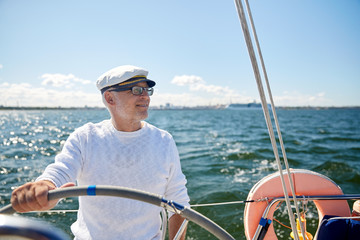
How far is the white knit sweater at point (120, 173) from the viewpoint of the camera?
1222mm

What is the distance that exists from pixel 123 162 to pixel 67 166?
297 millimetres

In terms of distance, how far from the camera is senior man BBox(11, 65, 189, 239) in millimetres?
1225

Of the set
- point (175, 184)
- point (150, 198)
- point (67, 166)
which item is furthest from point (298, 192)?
point (67, 166)

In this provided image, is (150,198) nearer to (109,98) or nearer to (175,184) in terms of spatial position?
(175,184)

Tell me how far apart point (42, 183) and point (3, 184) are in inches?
238

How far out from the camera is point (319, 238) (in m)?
1.49

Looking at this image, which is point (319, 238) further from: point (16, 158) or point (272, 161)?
point (16, 158)

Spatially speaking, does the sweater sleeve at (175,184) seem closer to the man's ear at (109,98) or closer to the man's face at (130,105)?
the man's face at (130,105)

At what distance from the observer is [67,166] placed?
3.73 ft

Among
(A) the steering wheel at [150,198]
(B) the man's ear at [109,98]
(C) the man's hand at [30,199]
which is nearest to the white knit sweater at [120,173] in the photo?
(B) the man's ear at [109,98]

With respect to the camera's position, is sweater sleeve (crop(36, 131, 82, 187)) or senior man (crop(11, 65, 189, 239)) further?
senior man (crop(11, 65, 189, 239))

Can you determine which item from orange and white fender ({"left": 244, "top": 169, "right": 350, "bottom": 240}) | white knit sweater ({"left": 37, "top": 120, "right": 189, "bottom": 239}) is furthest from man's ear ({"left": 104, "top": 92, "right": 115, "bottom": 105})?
orange and white fender ({"left": 244, "top": 169, "right": 350, "bottom": 240})

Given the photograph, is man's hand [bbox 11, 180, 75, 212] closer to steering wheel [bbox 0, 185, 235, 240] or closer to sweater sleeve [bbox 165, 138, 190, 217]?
steering wheel [bbox 0, 185, 235, 240]

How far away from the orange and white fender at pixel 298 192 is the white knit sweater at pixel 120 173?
64 centimetres
